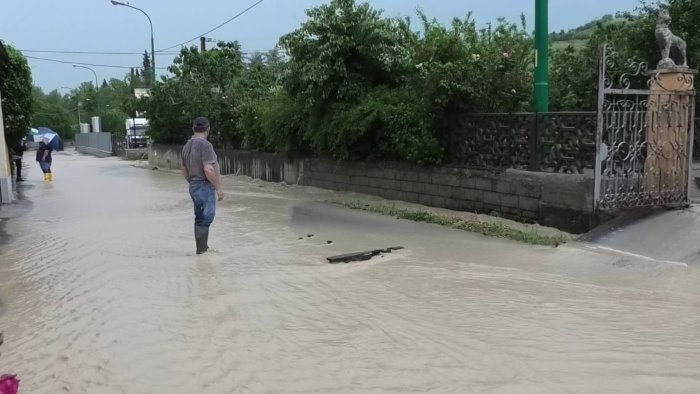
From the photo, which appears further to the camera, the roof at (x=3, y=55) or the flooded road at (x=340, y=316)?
the roof at (x=3, y=55)

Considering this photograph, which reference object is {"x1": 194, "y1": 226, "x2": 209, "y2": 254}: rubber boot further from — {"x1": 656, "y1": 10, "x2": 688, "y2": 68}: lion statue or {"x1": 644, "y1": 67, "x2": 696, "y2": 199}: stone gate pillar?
{"x1": 656, "y1": 10, "x2": 688, "y2": 68}: lion statue

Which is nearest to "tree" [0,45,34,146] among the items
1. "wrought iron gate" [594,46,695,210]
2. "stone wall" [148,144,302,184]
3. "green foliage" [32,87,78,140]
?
"stone wall" [148,144,302,184]

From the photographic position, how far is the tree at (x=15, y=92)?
13.6 metres

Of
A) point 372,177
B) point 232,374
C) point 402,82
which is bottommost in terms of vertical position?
point 232,374

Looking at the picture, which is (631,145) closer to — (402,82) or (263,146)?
(402,82)

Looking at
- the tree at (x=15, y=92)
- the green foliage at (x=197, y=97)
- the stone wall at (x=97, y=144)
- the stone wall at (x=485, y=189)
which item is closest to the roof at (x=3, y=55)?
the tree at (x=15, y=92)

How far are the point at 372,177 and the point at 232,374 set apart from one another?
354 inches

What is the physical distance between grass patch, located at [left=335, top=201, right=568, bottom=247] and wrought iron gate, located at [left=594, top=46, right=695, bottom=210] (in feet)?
2.61

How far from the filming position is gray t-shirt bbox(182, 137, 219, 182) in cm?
750

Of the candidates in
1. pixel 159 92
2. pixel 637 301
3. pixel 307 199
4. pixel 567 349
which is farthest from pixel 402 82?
pixel 159 92

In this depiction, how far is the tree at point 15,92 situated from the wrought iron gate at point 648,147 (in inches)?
463

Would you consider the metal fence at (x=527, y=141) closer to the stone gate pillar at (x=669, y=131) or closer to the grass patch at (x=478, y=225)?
the stone gate pillar at (x=669, y=131)

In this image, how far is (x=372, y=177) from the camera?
1282 cm

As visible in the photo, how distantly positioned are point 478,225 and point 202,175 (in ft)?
12.5
